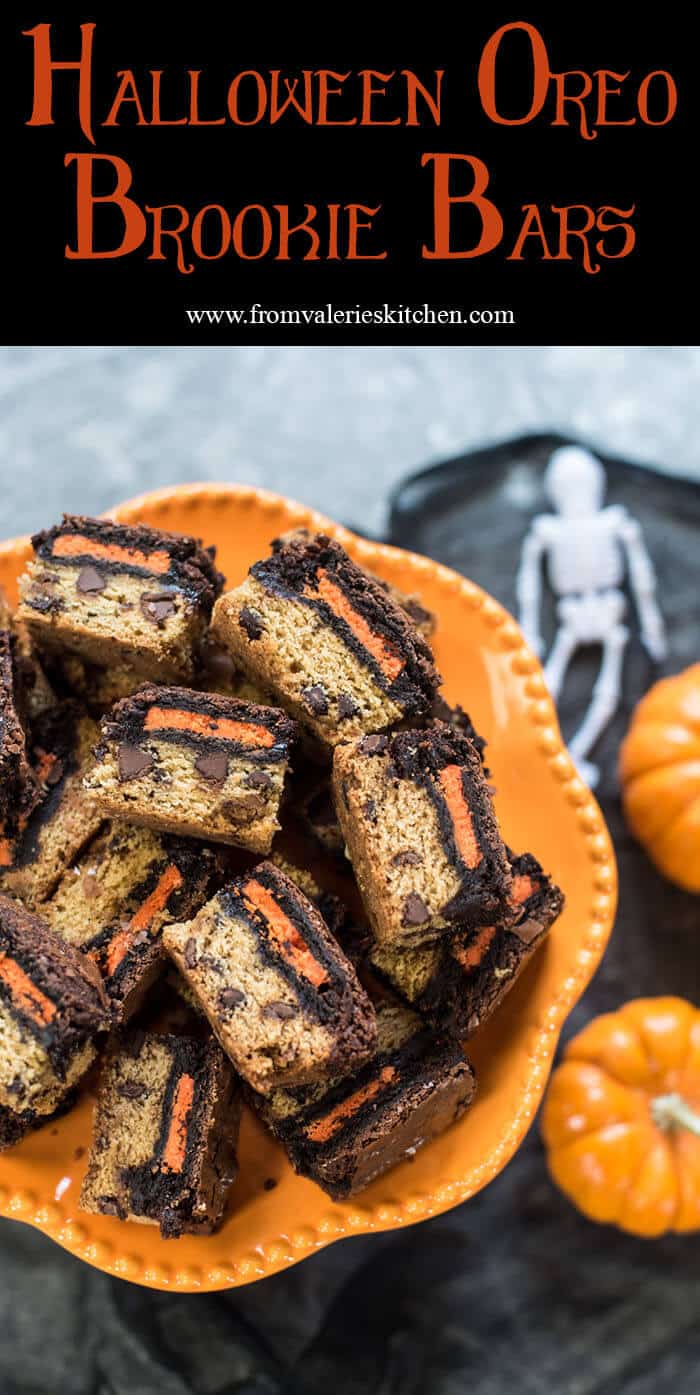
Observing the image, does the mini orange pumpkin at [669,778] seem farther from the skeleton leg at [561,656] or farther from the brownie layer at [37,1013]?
the brownie layer at [37,1013]

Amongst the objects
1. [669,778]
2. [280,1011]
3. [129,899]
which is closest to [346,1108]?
[280,1011]

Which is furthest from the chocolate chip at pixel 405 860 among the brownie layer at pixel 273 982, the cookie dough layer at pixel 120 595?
the cookie dough layer at pixel 120 595

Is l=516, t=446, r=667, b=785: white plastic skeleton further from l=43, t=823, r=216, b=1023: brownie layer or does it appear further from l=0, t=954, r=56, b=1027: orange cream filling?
l=0, t=954, r=56, b=1027: orange cream filling

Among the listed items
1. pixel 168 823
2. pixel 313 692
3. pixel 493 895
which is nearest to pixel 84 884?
pixel 168 823

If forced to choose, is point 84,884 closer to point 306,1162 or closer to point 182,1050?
point 182,1050

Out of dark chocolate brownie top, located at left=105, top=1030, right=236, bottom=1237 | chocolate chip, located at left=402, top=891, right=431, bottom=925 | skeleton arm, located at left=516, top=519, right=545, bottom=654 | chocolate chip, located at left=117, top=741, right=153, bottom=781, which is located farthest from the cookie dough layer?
skeleton arm, located at left=516, top=519, right=545, bottom=654

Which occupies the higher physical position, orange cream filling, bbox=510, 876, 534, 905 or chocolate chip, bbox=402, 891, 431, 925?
chocolate chip, bbox=402, 891, 431, 925
